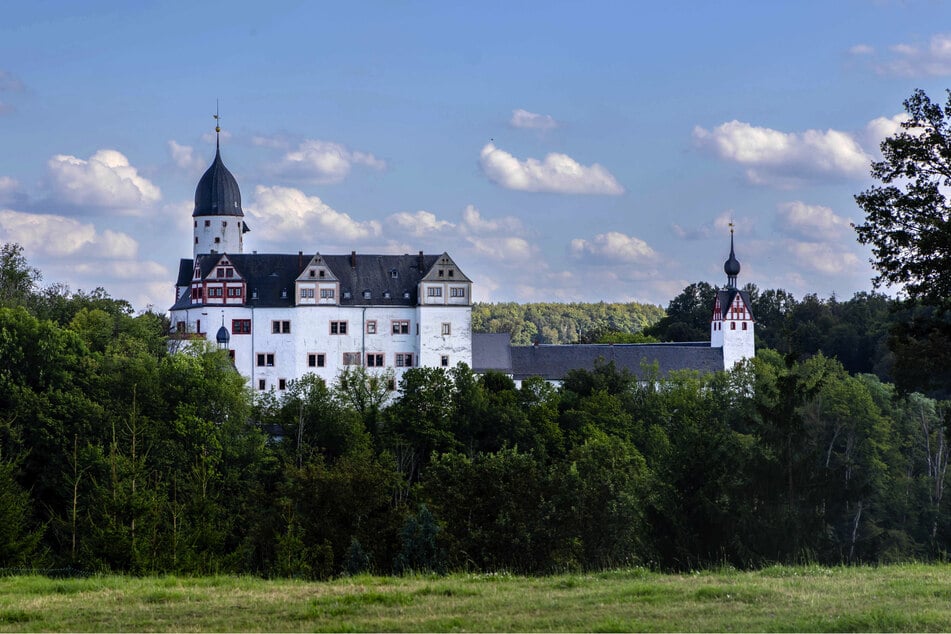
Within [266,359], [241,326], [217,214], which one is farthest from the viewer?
[217,214]

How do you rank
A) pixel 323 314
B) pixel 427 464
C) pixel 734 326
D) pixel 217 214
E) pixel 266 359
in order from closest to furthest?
pixel 427 464 → pixel 266 359 → pixel 323 314 → pixel 217 214 → pixel 734 326

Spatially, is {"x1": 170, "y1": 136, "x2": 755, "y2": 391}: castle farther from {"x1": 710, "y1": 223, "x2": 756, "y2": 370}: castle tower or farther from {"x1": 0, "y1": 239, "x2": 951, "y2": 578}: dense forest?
{"x1": 710, "y1": 223, "x2": 756, "y2": 370}: castle tower

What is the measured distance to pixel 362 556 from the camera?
30094mm

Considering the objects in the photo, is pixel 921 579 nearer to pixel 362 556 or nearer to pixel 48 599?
pixel 48 599

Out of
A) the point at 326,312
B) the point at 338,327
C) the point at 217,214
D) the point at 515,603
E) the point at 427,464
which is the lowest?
the point at 427,464

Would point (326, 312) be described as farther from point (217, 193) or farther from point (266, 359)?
point (217, 193)

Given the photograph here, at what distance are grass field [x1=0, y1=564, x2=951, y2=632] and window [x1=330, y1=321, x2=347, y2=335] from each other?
172 ft

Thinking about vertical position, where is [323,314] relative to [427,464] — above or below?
above

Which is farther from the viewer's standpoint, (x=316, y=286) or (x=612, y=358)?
(x=612, y=358)

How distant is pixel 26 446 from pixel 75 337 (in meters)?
7.70

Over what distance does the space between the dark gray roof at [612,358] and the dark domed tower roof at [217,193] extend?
21.1 m

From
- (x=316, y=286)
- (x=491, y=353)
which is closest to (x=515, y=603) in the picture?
(x=316, y=286)

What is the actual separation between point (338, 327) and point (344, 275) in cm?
342

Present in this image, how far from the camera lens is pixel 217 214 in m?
77.2
